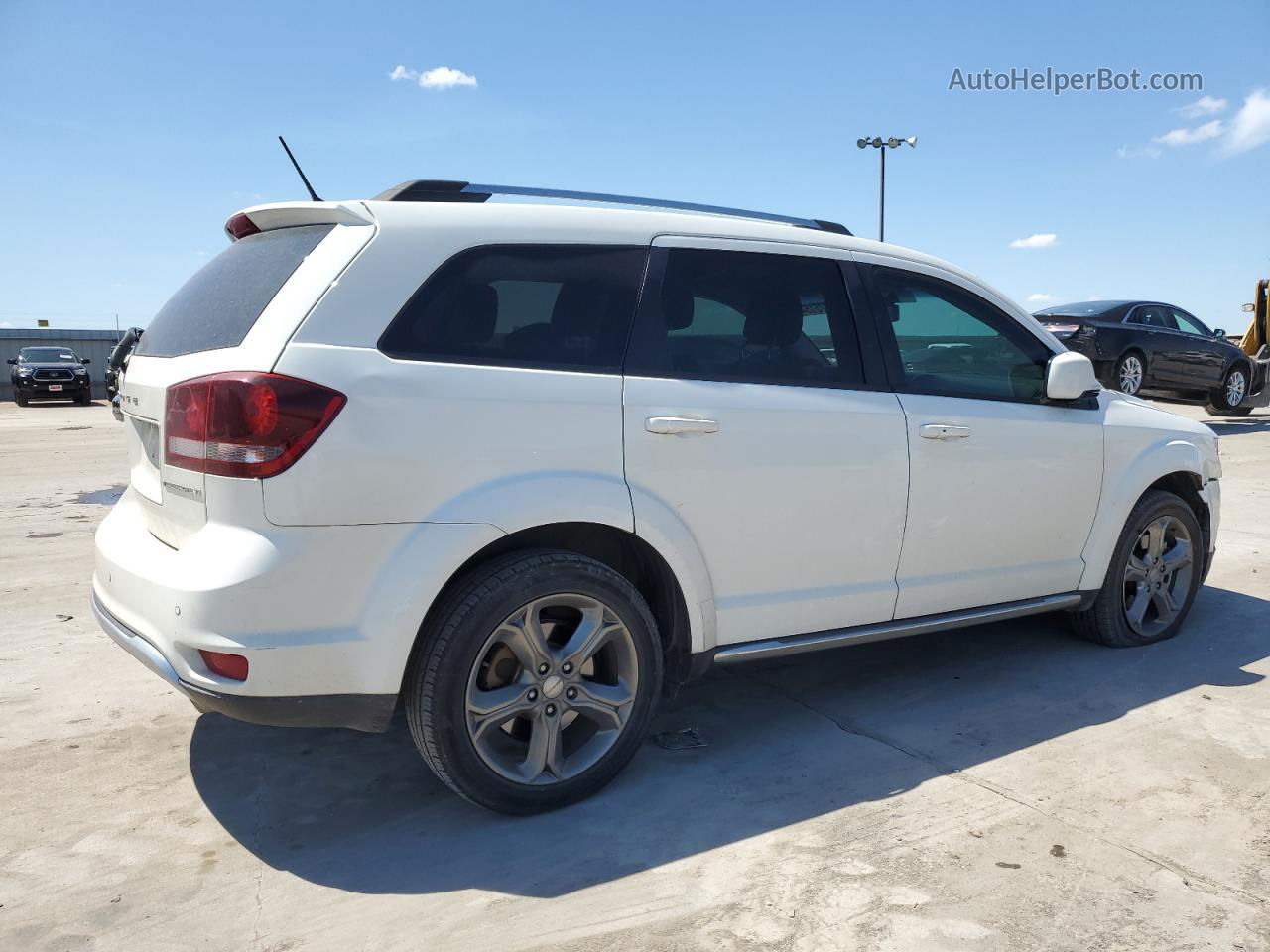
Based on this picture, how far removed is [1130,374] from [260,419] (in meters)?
14.8

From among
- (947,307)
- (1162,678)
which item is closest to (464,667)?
(947,307)

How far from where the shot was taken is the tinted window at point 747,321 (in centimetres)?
340

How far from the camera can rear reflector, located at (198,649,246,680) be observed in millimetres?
2736

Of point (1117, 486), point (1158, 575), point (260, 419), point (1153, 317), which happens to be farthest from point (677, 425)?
point (1153, 317)

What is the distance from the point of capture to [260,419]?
2709 millimetres

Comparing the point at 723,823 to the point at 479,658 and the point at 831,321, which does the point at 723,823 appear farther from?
the point at 831,321

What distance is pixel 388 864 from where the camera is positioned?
9.52ft

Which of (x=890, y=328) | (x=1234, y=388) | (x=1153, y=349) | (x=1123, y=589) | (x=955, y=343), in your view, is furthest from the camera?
(x=1234, y=388)

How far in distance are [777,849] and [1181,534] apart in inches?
123

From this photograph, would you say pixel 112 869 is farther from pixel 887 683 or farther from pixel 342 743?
pixel 887 683

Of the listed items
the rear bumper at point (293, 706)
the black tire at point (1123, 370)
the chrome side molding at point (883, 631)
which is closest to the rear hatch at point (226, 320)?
the rear bumper at point (293, 706)

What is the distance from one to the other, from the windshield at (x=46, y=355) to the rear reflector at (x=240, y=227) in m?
28.2

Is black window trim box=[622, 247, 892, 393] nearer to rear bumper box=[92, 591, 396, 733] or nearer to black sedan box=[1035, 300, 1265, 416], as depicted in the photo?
rear bumper box=[92, 591, 396, 733]

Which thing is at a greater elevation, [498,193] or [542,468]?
[498,193]
